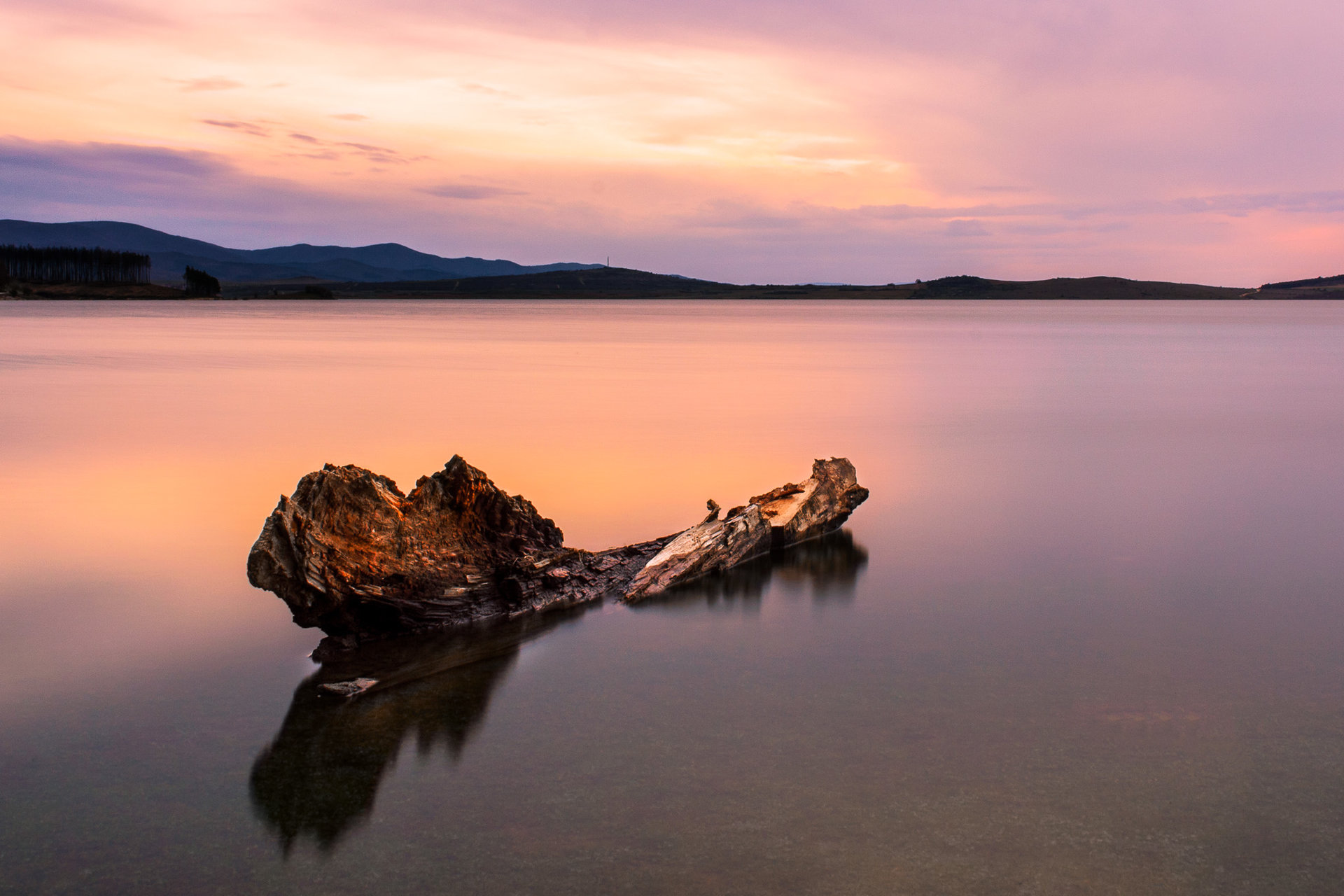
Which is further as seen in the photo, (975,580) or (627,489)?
(627,489)

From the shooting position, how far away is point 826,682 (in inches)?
233

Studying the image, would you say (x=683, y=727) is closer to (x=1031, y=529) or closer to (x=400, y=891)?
(x=400, y=891)

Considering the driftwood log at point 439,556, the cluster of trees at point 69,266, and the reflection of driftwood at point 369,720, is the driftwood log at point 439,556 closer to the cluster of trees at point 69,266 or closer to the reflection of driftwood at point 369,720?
the reflection of driftwood at point 369,720

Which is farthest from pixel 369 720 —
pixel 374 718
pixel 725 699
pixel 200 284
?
pixel 200 284

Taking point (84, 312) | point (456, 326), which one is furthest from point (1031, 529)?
point (84, 312)

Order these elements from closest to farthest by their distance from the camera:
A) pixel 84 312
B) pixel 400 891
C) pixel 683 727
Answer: pixel 400 891 → pixel 683 727 → pixel 84 312

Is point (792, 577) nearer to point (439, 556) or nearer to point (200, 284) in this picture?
point (439, 556)

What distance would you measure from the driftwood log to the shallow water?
0.33 m

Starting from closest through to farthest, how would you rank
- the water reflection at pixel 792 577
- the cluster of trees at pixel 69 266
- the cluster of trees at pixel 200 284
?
the water reflection at pixel 792 577, the cluster of trees at pixel 69 266, the cluster of trees at pixel 200 284

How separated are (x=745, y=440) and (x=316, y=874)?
12712mm

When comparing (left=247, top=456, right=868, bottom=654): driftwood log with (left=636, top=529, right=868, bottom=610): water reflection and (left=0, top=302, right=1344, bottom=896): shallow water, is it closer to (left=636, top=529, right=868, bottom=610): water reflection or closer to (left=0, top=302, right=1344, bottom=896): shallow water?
(left=636, top=529, right=868, bottom=610): water reflection

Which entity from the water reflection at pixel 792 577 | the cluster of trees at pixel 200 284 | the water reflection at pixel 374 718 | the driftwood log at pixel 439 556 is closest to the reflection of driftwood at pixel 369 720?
the water reflection at pixel 374 718

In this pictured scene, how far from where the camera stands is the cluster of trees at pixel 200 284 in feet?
463

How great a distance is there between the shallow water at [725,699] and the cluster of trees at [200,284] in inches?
5512
